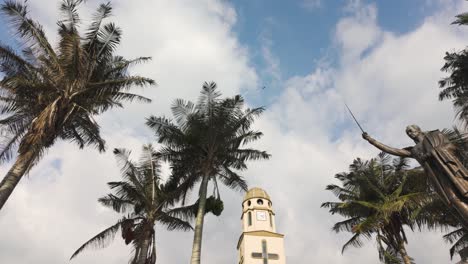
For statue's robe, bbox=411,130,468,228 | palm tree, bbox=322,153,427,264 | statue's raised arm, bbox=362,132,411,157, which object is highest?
palm tree, bbox=322,153,427,264

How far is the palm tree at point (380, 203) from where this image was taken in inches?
685

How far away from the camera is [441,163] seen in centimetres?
871

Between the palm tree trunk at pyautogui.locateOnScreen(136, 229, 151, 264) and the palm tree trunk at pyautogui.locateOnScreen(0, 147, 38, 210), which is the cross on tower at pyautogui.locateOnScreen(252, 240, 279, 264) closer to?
the palm tree trunk at pyautogui.locateOnScreen(136, 229, 151, 264)

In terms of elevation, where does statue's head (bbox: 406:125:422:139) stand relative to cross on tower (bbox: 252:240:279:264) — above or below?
below

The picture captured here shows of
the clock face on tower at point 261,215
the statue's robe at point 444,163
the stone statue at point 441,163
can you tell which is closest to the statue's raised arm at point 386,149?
the stone statue at point 441,163

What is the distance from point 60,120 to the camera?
13.1 metres

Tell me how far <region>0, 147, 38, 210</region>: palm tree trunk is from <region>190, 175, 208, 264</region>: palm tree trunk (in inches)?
275

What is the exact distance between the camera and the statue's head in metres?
9.67

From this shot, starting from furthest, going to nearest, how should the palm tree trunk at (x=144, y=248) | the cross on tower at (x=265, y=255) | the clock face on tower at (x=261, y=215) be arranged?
the clock face on tower at (x=261, y=215) < the cross on tower at (x=265, y=255) < the palm tree trunk at (x=144, y=248)

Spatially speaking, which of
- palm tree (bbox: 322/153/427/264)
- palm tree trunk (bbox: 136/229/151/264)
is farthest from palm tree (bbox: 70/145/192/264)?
palm tree (bbox: 322/153/427/264)

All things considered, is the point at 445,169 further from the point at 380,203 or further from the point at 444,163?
the point at 380,203

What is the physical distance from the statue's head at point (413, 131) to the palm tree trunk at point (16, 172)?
11696 mm

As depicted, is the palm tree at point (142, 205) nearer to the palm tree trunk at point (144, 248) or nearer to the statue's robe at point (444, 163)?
the palm tree trunk at point (144, 248)

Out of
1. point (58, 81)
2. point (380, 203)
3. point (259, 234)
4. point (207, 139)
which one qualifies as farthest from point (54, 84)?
point (259, 234)
